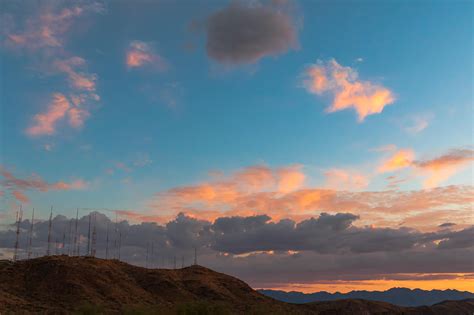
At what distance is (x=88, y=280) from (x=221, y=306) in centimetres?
8411

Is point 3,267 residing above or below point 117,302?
above

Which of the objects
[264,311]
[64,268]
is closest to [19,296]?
[64,268]

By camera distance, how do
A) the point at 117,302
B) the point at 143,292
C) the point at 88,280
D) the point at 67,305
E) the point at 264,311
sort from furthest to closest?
the point at 143,292 < the point at 88,280 < the point at 117,302 < the point at 67,305 < the point at 264,311

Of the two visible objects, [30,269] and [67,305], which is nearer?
[67,305]

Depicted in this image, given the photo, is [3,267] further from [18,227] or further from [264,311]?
[264,311]

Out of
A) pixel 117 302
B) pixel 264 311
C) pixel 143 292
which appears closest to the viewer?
pixel 264 311

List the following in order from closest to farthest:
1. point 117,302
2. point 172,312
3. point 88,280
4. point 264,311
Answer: point 172,312
point 264,311
point 117,302
point 88,280

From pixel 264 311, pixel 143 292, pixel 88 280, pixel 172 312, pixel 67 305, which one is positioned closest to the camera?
pixel 172 312

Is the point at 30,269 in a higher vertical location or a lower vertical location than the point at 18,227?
lower

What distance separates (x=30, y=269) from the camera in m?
180

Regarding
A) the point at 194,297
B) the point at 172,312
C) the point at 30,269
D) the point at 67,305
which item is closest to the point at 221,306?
the point at 172,312

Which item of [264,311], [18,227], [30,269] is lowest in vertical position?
[264,311]

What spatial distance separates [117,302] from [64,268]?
32.7 metres

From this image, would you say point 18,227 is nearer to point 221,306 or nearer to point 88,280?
point 88,280
